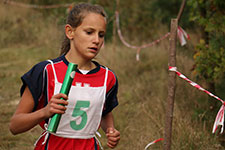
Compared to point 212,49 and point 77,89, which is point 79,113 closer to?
point 77,89

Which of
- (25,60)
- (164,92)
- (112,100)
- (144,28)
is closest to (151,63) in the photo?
(164,92)

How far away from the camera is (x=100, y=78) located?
2.29m

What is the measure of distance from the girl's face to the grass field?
2.74 feet

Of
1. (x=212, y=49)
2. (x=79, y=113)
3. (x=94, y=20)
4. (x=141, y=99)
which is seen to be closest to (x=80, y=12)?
(x=94, y=20)

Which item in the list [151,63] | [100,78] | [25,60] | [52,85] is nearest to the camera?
[52,85]

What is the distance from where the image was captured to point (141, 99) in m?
5.62

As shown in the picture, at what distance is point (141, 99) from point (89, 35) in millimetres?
3534

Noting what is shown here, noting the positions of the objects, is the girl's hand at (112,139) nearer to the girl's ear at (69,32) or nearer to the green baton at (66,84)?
the green baton at (66,84)

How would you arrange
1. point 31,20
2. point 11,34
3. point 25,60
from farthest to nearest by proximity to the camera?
point 31,20
point 11,34
point 25,60

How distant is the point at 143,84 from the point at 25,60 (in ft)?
12.8

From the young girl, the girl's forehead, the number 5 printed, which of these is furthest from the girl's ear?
the number 5 printed

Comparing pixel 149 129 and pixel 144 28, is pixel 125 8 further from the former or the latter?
pixel 149 129

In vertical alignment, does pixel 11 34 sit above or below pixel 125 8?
below

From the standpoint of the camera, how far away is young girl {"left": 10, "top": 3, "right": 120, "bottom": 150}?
6.89ft
